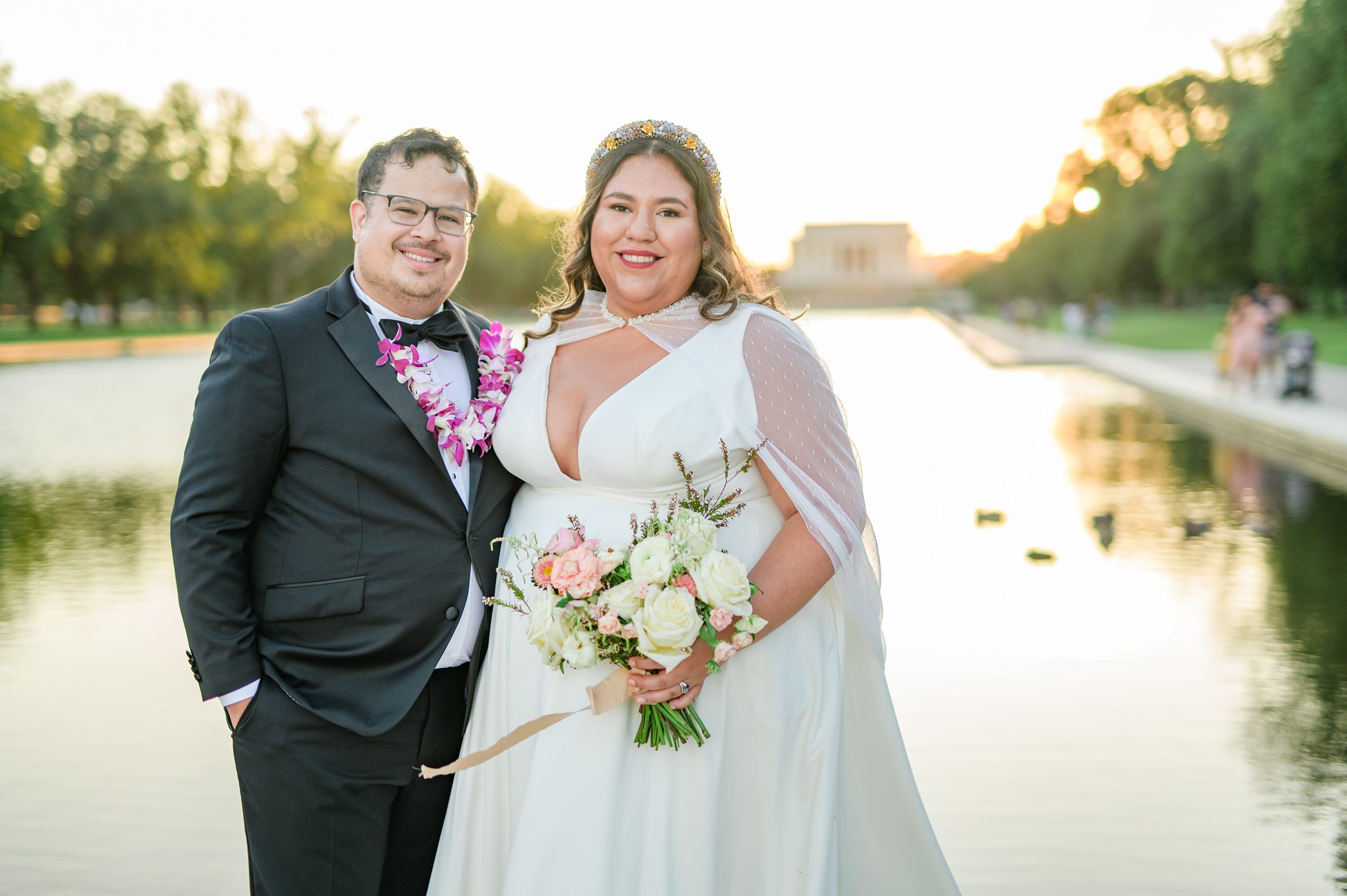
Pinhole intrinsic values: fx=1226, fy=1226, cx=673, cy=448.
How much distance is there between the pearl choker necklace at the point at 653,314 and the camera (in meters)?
3.18

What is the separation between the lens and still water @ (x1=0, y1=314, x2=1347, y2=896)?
15.1 feet

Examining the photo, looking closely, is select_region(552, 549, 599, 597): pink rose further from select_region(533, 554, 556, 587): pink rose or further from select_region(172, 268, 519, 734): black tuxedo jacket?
select_region(172, 268, 519, 734): black tuxedo jacket

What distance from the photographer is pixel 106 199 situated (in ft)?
186

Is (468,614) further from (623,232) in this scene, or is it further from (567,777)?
(623,232)

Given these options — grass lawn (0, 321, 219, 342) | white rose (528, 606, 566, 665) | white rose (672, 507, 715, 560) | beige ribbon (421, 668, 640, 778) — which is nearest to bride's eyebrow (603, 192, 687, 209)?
white rose (672, 507, 715, 560)

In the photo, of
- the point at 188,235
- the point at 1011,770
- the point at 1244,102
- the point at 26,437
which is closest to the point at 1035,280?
the point at 1244,102

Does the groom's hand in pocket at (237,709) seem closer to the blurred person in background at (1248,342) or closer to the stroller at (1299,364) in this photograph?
the stroller at (1299,364)

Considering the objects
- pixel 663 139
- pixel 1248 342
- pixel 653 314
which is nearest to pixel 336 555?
pixel 653 314

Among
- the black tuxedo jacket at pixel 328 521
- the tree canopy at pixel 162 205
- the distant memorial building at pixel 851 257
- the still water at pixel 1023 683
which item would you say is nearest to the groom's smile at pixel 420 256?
the black tuxedo jacket at pixel 328 521

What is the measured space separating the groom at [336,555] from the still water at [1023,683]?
1.60m

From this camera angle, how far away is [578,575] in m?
2.68

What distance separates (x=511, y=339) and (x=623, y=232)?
2.00 ft

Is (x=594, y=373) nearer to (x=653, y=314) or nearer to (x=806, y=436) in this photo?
(x=653, y=314)

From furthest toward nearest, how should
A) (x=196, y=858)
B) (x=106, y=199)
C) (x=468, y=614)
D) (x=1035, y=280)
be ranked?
(x=1035, y=280) < (x=106, y=199) < (x=196, y=858) < (x=468, y=614)
